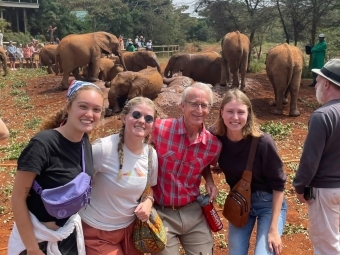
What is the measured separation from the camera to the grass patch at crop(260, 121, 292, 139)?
894 cm

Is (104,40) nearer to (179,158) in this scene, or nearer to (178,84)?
(178,84)

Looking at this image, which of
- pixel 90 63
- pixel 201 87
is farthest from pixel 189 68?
pixel 201 87

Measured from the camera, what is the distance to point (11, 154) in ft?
26.4

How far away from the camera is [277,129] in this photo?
29.8 feet

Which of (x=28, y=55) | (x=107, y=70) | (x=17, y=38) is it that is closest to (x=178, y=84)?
(x=107, y=70)

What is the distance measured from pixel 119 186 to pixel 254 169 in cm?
107

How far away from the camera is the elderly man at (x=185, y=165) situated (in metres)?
3.30

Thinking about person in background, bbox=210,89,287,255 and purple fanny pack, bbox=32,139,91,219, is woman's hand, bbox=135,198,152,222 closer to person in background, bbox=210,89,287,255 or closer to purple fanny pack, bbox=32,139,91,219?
purple fanny pack, bbox=32,139,91,219

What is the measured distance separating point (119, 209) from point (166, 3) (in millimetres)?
44219

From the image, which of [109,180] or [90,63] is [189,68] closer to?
[90,63]

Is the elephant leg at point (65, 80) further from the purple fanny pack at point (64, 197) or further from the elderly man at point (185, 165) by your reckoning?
the purple fanny pack at point (64, 197)

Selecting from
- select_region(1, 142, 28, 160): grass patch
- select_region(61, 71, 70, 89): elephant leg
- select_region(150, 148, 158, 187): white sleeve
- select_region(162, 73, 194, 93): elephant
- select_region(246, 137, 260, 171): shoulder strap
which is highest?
select_region(246, 137, 260, 171): shoulder strap

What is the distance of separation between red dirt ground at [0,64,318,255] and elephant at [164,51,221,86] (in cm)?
117

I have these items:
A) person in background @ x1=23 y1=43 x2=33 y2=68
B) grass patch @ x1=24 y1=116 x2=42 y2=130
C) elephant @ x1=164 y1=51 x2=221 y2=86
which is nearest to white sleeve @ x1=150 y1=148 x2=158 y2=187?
grass patch @ x1=24 y1=116 x2=42 y2=130
